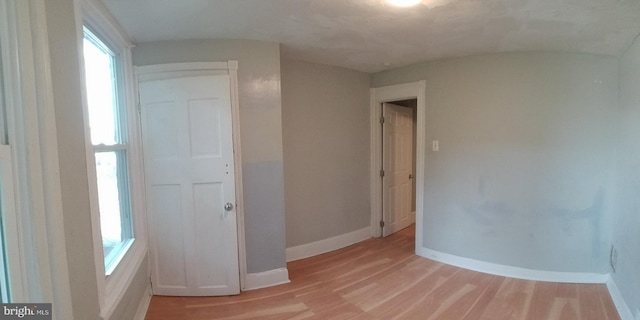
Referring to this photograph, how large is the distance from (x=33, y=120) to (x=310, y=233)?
2.74 metres

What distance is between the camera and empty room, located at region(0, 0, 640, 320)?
1.68m

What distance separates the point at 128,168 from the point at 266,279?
5.16ft

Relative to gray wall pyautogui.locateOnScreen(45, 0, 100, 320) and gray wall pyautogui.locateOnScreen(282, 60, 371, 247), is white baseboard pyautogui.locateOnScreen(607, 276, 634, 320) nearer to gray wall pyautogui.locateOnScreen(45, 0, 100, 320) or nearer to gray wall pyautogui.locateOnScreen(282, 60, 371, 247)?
gray wall pyautogui.locateOnScreen(282, 60, 371, 247)

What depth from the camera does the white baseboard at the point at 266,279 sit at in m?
2.48

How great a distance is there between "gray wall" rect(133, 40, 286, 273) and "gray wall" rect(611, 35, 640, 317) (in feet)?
9.34

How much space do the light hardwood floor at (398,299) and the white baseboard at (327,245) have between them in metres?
0.22

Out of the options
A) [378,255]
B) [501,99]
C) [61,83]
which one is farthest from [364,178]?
[61,83]

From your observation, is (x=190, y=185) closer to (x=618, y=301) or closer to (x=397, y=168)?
(x=397, y=168)

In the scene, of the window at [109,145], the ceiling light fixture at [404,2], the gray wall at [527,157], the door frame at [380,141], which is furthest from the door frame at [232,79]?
the gray wall at [527,157]

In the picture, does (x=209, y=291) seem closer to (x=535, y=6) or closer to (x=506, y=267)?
(x=506, y=267)

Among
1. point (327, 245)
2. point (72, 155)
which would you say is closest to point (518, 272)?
point (327, 245)

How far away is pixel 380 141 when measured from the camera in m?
3.79
